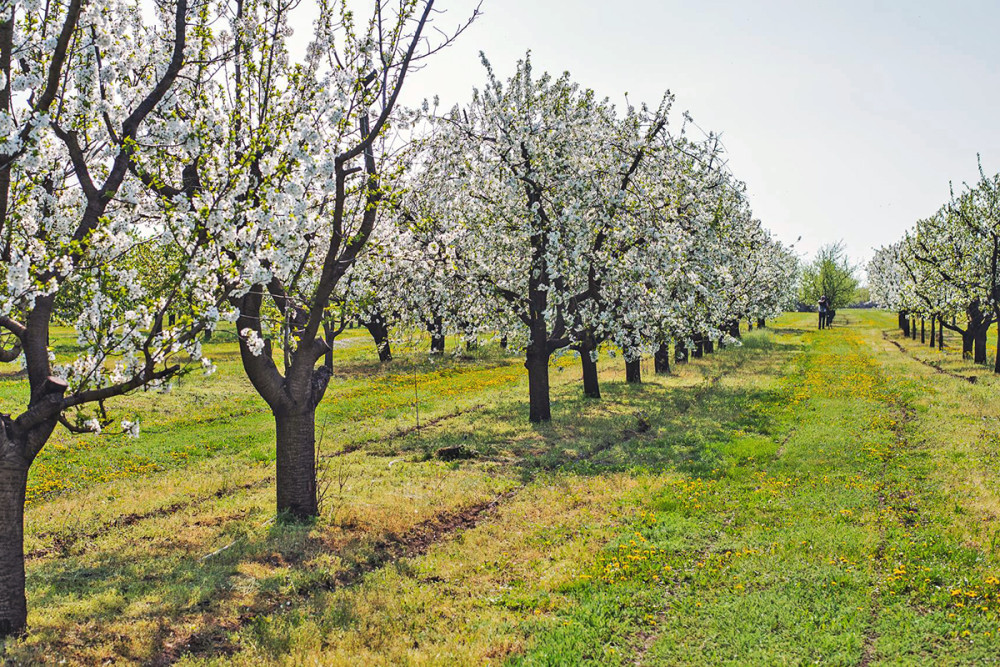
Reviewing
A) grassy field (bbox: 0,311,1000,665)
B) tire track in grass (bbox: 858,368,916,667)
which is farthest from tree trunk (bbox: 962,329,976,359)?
tire track in grass (bbox: 858,368,916,667)

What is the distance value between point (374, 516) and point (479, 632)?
5503 millimetres

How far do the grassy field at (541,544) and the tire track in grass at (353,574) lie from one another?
0.05m

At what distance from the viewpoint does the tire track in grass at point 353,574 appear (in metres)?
8.56

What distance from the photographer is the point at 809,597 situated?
10000 millimetres

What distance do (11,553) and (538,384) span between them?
18.1 meters

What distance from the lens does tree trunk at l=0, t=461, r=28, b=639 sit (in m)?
8.75

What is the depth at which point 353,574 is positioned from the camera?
11.2 m

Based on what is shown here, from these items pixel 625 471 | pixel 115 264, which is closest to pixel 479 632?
pixel 115 264

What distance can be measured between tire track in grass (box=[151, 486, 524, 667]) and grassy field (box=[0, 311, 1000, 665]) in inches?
2.1

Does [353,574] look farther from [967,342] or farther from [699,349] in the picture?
[967,342]

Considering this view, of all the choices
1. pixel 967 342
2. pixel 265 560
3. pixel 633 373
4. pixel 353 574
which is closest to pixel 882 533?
pixel 353 574

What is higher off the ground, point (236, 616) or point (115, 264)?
point (115, 264)

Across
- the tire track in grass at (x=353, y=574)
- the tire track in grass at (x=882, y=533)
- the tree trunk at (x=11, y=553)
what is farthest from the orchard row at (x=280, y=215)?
the tire track in grass at (x=882, y=533)

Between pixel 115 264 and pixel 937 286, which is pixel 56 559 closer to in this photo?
pixel 115 264
